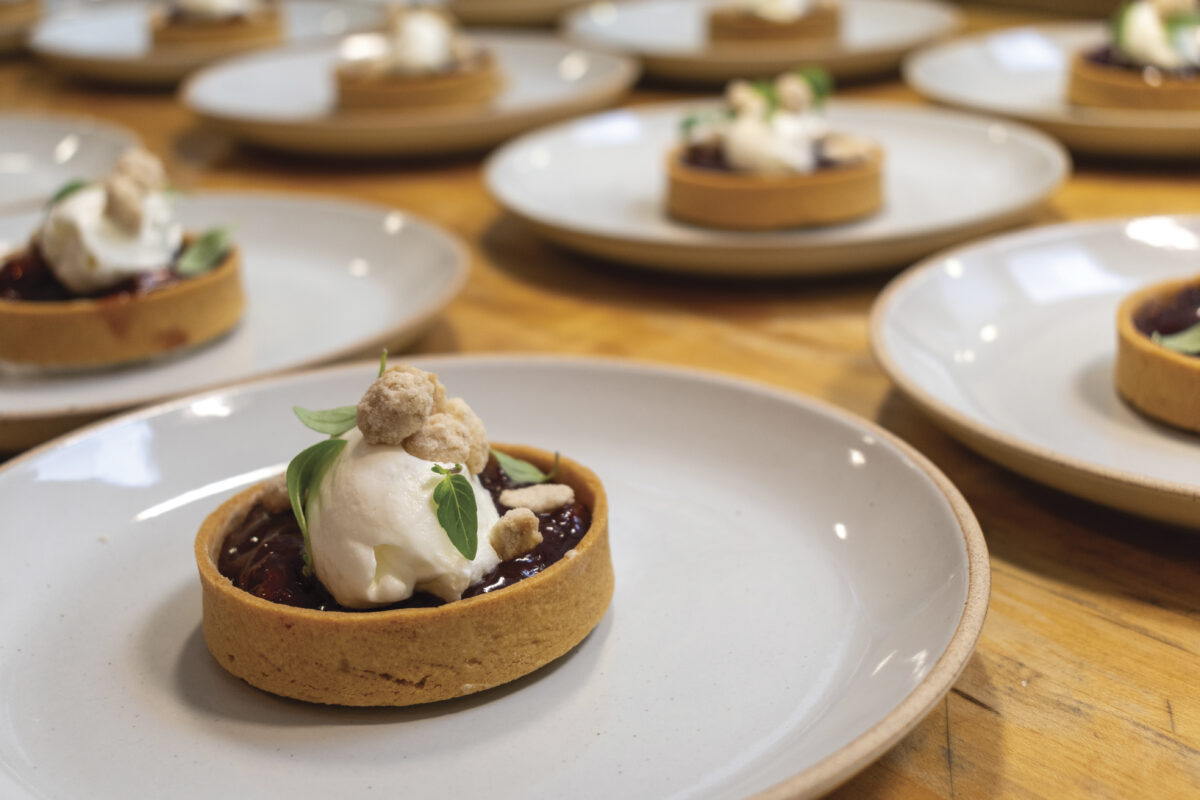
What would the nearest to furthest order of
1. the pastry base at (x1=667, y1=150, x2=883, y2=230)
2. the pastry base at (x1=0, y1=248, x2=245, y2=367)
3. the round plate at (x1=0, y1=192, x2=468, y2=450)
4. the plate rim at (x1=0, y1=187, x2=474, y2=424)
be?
the plate rim at (x1=0, y1=187, x2=474, y2=424) < the round plate at (x1=0, y1=192, x2=468, y2=450) < the pastry base at (x1=0, y1=248, x2=245, y2=367) < the pastry base at (x1=667, y1=150, x2=883, y2=230)

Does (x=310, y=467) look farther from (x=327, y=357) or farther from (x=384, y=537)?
(x=327, y=357)

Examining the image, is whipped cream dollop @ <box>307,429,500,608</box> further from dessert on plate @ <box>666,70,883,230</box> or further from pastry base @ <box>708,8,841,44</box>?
pastry base @ <box>708,8,841,44</box>

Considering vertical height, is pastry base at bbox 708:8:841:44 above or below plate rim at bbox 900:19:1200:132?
above

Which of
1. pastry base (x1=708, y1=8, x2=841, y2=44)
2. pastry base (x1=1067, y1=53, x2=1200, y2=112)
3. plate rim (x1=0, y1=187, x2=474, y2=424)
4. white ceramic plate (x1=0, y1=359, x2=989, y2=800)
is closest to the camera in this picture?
white ceramic plate (x1=0, y1=359, x2=989, y2=800)

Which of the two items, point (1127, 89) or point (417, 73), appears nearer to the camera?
point (1127, 89)

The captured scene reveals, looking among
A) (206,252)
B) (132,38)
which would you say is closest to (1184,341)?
(206,252)

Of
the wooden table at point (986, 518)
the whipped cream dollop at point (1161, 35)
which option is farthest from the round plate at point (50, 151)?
the whipped cream dollop at point (1161, 35)

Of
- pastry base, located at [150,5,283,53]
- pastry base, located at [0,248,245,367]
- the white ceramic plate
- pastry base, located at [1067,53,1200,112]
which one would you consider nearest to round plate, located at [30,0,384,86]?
pastry base, located at [150,5,283,53]

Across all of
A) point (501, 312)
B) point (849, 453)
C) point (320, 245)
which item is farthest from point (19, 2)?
point (849, 453)
